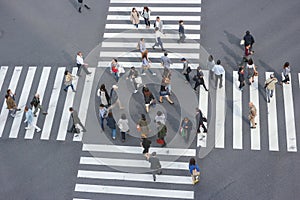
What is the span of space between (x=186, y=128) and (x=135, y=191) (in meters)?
4.23

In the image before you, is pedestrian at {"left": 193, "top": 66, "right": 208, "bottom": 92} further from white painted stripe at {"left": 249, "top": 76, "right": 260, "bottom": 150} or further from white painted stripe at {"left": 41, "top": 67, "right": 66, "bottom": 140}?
white painted stripe at {"left": 41, "top": 67, "right": 66, "bottom": 140}

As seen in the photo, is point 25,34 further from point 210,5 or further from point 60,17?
point 210,5

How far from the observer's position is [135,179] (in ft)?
76.0

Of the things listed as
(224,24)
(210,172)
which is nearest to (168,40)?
(224,24)

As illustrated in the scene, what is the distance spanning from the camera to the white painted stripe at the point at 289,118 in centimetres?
2337

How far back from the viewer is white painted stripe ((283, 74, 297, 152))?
920 inches

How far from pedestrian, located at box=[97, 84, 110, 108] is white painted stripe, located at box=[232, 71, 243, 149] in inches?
284

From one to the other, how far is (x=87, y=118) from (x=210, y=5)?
37.8 ft

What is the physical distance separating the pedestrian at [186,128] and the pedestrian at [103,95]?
4517 millimetres

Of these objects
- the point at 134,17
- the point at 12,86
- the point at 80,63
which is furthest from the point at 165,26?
the point at 12,86

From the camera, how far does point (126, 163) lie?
23.8 metres

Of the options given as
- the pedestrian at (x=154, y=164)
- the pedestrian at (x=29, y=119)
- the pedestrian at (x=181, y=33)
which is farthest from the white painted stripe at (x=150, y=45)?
the pedestrian at (x=154, y=164)

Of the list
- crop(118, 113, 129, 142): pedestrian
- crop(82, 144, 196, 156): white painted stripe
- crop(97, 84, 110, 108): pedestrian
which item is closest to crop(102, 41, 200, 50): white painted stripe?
crop(97, 84, 110, 108): pedestrian

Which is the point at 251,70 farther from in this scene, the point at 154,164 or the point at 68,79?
the point at 68,79
